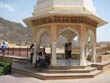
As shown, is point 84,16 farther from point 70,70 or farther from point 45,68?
point 45,68

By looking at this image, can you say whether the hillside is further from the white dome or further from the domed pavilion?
the white dome

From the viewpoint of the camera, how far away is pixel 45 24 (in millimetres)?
9695

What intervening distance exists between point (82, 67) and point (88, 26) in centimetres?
263

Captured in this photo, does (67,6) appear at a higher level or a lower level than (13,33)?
lower

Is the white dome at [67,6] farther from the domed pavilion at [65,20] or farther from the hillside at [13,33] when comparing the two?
the hillside at [13,33]

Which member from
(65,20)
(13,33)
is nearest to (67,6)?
(65,20)

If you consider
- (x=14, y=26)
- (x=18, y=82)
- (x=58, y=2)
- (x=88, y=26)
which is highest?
(x=14, y=26)

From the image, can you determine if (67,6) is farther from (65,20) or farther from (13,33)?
(13,33)

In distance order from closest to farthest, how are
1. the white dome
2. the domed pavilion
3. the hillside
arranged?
the domed pavilion
the white dome
the hillside

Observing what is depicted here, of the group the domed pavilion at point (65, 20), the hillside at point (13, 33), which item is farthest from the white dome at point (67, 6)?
the hillside at point (13, 33)

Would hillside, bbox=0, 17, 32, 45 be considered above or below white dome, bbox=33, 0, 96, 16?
above

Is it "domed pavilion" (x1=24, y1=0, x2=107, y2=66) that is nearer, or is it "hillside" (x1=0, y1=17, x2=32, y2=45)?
"domed pavilion" (x1=24, y1=0, x2=107, y2=66)

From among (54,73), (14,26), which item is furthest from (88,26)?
(14,26)

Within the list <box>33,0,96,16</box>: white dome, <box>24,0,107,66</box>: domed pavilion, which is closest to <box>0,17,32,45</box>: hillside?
<box>24,0,107,66</box>: domed pavilion
